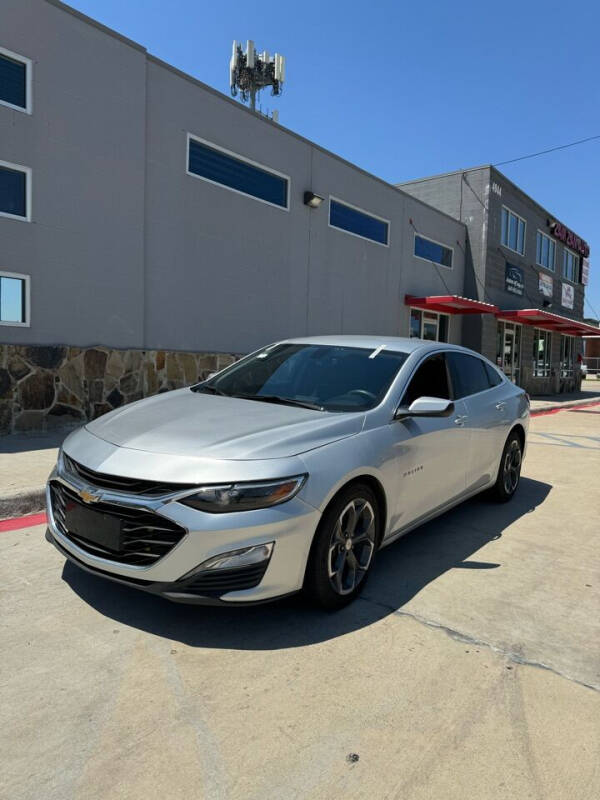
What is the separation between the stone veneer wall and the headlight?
612cm

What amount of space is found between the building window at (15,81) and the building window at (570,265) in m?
26.5

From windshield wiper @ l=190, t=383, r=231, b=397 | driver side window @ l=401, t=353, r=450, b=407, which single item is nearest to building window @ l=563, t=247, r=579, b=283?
driver side window @ l=401, t=353, r=450, b=407

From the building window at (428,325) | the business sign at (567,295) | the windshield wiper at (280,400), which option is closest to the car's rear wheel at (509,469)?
the windshield wiper at (280,400)

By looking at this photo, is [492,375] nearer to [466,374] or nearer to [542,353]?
[466,374]

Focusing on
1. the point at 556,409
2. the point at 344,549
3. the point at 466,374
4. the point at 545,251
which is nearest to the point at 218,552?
the point at 344,549

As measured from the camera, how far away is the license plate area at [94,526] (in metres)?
2.82

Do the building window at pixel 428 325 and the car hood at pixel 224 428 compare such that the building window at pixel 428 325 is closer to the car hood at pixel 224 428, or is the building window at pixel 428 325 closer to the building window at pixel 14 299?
the building window at pixel 14 299

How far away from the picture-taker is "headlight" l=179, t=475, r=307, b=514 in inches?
107

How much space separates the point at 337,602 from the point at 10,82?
26.5 feet

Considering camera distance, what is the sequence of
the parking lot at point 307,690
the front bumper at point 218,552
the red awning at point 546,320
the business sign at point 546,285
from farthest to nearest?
1. the business sign at point 546,285
2. the red awning at point 546,320
3. the front bumper at point 218,552
4. the parking lot at point 307,690

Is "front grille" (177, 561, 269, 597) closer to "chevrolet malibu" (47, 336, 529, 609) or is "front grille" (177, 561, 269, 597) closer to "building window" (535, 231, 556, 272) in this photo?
"chevrolet malibu" (47, 336, 529, 609)

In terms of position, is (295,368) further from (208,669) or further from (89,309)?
(89,309)

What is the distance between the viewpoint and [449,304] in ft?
56.9

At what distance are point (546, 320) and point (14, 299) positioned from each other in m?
20.5
